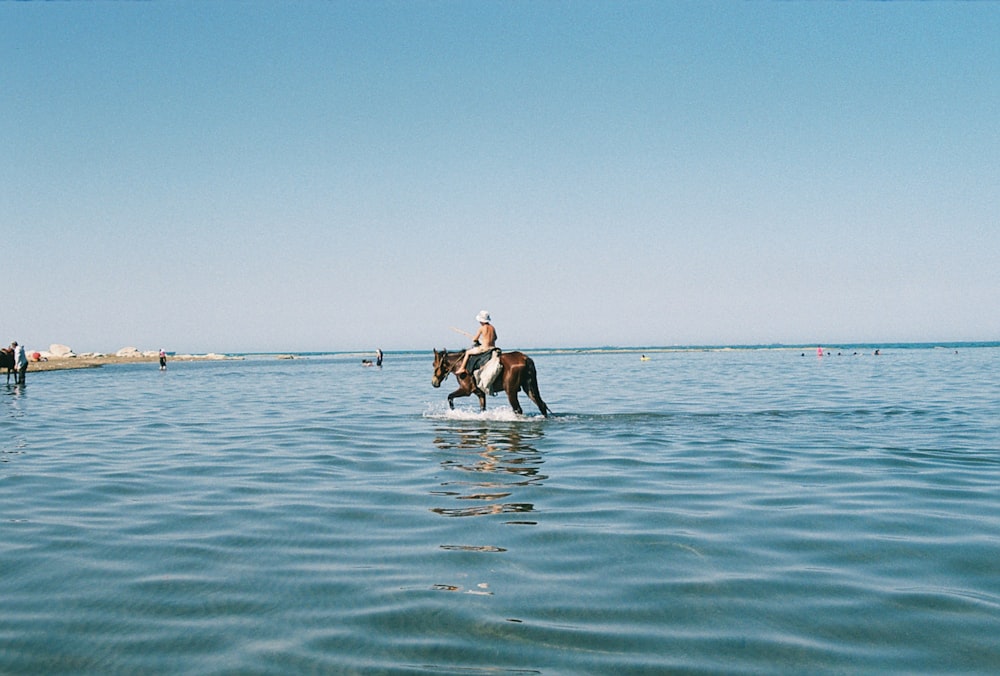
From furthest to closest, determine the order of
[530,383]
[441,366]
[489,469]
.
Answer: [441,366] < [530,383] < [489,469]

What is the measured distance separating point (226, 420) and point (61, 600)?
1472cm

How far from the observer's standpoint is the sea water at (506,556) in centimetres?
417

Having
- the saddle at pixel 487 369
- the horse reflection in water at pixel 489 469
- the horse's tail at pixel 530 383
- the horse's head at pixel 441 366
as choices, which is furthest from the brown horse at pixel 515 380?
the horse reflection in water at pixel 489 469

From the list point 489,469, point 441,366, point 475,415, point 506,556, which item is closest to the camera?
point 506,556

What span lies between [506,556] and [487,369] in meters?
12.0

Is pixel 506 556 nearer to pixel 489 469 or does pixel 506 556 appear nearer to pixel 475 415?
pixel 489 469

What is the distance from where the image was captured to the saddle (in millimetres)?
17938

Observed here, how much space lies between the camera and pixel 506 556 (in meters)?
6.04

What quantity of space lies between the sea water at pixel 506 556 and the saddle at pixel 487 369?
4267 mm

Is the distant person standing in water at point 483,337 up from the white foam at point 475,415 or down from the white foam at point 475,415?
up

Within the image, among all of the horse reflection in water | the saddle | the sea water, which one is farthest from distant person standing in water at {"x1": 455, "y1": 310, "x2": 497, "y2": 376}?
the sea water

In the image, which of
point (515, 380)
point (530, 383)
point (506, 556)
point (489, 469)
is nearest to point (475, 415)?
point (515, 380)

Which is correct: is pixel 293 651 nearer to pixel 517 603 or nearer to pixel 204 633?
pixel 204 633

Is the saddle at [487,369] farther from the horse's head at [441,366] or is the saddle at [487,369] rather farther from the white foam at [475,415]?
the horse's head at [441,366]
